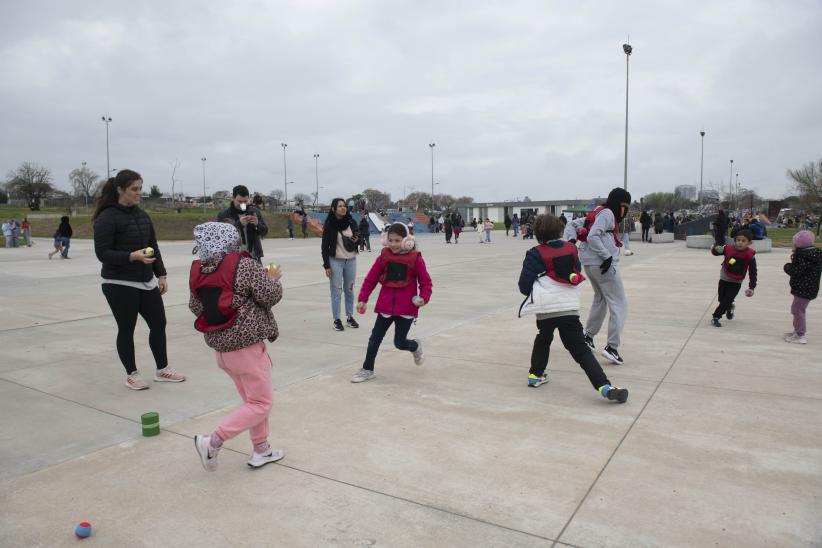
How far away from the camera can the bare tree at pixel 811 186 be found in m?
41.8

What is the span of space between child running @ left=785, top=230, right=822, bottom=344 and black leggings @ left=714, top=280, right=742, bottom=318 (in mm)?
835

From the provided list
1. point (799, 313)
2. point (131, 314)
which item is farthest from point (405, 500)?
point (799, 313)

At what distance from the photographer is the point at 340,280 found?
7.40 m

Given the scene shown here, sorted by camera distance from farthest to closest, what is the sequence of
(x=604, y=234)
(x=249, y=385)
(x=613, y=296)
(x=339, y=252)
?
(x=339, y=252)
(x=613, y=296)
(x=604, y=234)
(x=249, y=385)

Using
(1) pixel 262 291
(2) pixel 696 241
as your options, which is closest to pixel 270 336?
(1) pixel 262 291

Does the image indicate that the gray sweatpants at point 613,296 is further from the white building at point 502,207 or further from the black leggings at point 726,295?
the white building at point 502,207

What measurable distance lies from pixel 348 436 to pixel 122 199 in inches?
113

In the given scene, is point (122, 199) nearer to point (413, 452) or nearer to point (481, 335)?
point (413, 452)

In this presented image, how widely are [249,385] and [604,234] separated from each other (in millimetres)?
3698

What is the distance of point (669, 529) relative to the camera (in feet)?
8.79

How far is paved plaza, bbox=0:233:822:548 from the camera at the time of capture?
2.75 meters

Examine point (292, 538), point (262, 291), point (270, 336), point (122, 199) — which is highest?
point (122, 199)

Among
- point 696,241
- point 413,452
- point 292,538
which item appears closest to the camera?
point 292,538

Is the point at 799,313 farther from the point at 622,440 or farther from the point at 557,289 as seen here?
the point at 622,440
